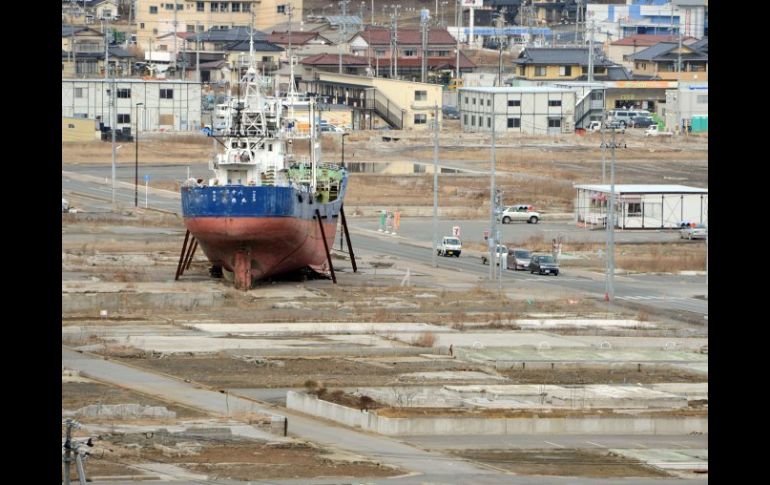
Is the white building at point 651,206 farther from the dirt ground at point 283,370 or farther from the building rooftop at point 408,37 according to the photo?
the building rooftop at point 408,37

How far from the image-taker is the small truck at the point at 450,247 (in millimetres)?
62500

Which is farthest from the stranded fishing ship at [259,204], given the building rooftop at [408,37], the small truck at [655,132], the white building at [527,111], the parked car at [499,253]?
the building rooftop at [408,37]

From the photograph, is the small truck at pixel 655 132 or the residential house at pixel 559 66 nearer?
the small truck at pixel 655 132

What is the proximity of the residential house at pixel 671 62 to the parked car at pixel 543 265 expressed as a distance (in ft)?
266

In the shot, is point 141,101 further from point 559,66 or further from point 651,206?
point 651,206

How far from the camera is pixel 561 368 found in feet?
126

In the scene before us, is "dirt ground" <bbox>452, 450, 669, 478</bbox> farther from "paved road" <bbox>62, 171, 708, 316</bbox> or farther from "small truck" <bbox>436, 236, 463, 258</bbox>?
"small truck" <bbox>436, 236, 463, 258</bbox>

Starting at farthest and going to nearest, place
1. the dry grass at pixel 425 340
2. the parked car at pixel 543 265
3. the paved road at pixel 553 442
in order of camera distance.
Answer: the parked car at pixel 543 265
the dry grass at pixel 425 340
the paved road at pixel 553 442

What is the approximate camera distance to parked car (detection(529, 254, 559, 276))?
190 feet

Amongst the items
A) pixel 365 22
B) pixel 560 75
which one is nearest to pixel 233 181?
pixel 560 75

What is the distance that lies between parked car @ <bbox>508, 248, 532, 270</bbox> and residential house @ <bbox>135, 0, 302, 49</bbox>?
10595 centimetres

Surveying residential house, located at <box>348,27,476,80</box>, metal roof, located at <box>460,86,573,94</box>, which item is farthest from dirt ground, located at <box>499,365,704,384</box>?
residential house, located at <box>348,27,476,80</box>
